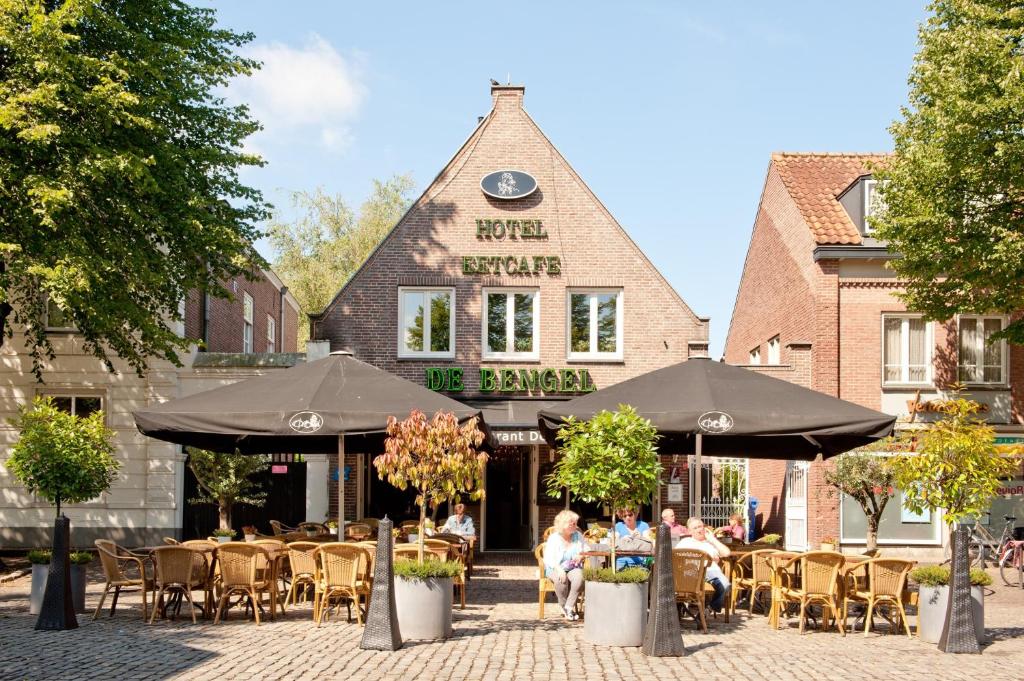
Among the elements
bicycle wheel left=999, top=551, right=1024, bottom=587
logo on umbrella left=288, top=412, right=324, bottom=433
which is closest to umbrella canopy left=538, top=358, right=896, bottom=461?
logo on umbrella left=288, top=412, right=324, bottom=433

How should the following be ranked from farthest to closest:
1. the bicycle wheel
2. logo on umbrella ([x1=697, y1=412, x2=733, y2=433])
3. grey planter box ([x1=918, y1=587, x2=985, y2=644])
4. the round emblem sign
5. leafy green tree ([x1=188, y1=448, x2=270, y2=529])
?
the round emblem sign < leafy green tree ([x1=188, y1=448, x2=270, y2=529]) < the bicycle wheel < logo on umbrella ([x1=697, y1=412, x2=733, y2=433]) < grey planter box ([x1=918, y1=587, x2=985, y2=644])

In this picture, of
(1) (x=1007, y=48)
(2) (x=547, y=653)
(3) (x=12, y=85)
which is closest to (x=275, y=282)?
(3) (x=12, y=85)

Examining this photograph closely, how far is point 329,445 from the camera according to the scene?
15.7m

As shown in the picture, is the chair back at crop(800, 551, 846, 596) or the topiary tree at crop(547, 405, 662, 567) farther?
the chair back at crop(800, 551, 846, 596)

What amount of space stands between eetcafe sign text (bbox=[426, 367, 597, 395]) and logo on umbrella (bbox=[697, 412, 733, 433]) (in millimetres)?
10792

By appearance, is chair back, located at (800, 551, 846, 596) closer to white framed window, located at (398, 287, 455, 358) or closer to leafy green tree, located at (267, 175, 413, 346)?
white framed window, located at (398, 287, 455, 358)

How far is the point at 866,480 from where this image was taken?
19906 millimetres

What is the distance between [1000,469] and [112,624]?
10.2 m

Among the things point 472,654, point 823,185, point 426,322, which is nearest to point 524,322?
A: point 426,322

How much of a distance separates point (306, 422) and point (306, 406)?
21cm

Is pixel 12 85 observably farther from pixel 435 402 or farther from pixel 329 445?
pixel 435 402

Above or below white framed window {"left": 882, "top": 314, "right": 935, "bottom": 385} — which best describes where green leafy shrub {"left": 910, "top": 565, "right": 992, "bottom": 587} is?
below

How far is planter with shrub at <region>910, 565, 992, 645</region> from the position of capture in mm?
11242

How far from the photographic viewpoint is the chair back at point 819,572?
1163 centimetres
